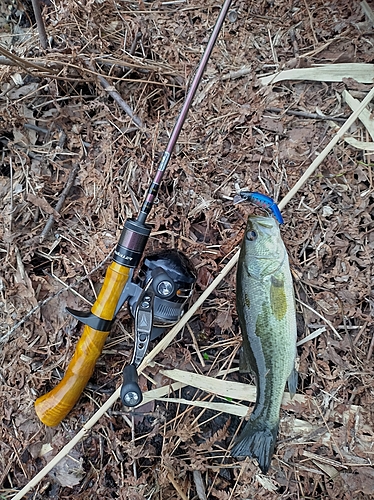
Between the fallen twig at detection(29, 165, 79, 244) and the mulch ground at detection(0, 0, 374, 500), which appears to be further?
the fallen twig at detection(29, 165, 79, 244)

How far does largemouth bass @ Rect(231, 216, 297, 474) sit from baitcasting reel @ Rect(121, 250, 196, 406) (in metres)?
0.35

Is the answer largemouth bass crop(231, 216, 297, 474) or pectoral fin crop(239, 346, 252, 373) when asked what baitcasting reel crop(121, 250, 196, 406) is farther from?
pectoral fin crop(239, 346, 252, 373)

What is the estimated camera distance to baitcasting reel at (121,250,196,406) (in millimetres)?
2396

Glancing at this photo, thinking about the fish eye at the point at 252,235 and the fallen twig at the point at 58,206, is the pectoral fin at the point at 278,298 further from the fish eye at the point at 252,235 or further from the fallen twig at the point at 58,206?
the fallen twig at the point at 58,206

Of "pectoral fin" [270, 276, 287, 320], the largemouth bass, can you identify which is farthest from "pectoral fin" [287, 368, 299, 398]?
"pectoral fin" [270, 276, 287, 320]

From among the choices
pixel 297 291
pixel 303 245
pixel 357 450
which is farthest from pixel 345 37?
→ pixel 357 450

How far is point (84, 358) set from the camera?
263 cm

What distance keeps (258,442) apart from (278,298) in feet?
2.83

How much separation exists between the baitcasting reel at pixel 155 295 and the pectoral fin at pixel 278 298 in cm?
45

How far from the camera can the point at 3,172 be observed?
126 inches

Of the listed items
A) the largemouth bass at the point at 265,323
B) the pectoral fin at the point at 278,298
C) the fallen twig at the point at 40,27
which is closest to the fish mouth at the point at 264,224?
the largemouth bass at the point at 265,323

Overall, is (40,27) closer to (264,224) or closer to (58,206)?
(58,206)

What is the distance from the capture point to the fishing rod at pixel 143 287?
2406 millimetres

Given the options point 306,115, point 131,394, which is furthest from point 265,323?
point 306,115
